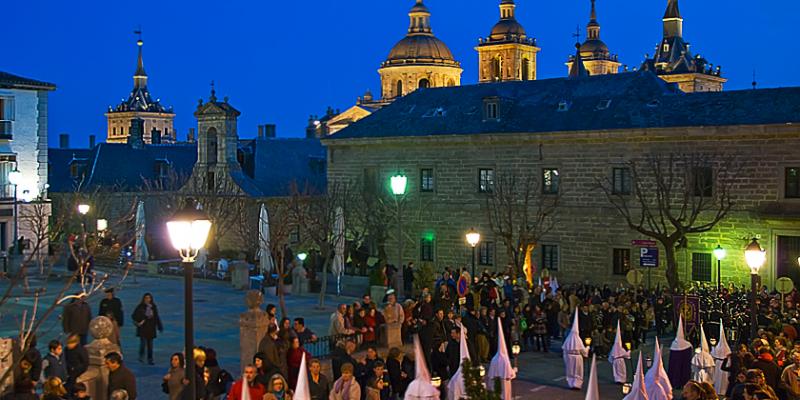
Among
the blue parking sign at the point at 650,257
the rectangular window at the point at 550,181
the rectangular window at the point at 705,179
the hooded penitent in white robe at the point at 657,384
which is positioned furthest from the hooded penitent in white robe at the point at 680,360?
the rectangular window at the point at 550,181

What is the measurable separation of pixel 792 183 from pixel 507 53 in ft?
234

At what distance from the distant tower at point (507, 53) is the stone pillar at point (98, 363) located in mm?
88673

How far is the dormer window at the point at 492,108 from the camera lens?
134 ft

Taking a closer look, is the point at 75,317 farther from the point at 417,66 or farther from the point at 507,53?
the point at 507,53

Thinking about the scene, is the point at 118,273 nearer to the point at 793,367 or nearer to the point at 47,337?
the point at 47,337

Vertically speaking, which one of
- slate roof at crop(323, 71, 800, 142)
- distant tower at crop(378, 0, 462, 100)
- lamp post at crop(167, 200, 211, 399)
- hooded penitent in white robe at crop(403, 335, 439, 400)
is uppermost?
distant tower at crop(378, 0, 462, 100)

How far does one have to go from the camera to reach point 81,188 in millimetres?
56656

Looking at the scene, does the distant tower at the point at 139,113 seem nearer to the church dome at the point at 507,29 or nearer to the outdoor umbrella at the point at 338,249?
the church dome at the point at 507,29

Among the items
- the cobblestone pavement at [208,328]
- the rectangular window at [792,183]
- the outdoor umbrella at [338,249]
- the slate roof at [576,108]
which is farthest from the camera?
the slate roof at [576,108]

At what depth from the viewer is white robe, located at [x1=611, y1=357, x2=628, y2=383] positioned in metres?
19.0

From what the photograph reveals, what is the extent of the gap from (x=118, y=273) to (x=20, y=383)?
24930 mm

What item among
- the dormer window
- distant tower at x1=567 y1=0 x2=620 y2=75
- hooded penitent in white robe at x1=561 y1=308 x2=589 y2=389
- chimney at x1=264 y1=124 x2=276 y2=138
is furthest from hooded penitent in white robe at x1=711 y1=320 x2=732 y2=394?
distant tower at x1=567 y1=0 x2=620 y2=75

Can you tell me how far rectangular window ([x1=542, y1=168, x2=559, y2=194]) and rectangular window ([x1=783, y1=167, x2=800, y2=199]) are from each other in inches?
334

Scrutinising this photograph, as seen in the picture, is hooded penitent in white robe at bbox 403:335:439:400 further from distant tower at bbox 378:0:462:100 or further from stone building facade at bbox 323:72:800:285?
distant tower at bbox 378:0:462:100
